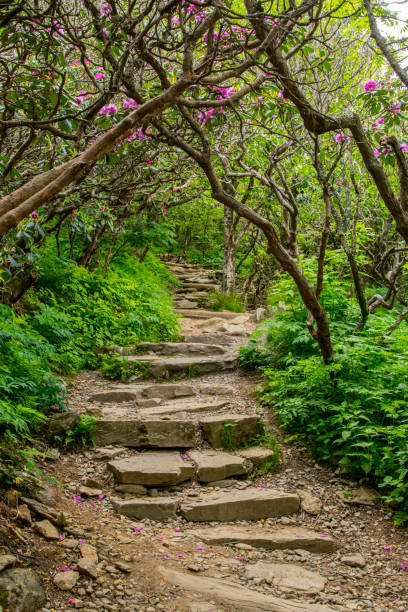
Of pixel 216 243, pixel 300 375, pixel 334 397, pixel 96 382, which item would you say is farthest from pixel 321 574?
pixel 216 243

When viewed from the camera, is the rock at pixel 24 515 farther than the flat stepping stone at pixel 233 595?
Yes

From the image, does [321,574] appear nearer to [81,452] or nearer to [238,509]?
[238,509]

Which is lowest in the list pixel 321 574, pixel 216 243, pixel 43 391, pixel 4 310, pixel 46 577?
pixel 321 574

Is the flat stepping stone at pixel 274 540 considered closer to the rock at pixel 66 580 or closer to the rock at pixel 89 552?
the rock at pixel 89 552

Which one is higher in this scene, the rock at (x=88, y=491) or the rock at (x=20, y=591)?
the rock at (x=20, y=591)

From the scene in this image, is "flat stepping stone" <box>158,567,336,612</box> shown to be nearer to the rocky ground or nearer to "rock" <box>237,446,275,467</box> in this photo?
the rocky ground

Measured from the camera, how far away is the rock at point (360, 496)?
3789 mm

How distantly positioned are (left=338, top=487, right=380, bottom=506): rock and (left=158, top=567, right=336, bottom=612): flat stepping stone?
4.35 ft

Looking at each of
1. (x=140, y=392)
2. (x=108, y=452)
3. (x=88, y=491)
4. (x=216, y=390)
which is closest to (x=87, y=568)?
(x=88, y=491)

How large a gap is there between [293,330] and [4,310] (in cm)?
367

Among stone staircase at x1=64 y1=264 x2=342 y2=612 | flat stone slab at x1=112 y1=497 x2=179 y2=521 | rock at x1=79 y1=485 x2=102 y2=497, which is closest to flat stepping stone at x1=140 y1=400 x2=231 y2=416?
stone staircase at x1=64 y1=264 x2=342 y2=612

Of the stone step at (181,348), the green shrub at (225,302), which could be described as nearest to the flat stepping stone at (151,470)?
the stone step at (181,348)

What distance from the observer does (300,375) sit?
5246 millimetres

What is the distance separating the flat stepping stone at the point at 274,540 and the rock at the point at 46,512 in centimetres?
111
